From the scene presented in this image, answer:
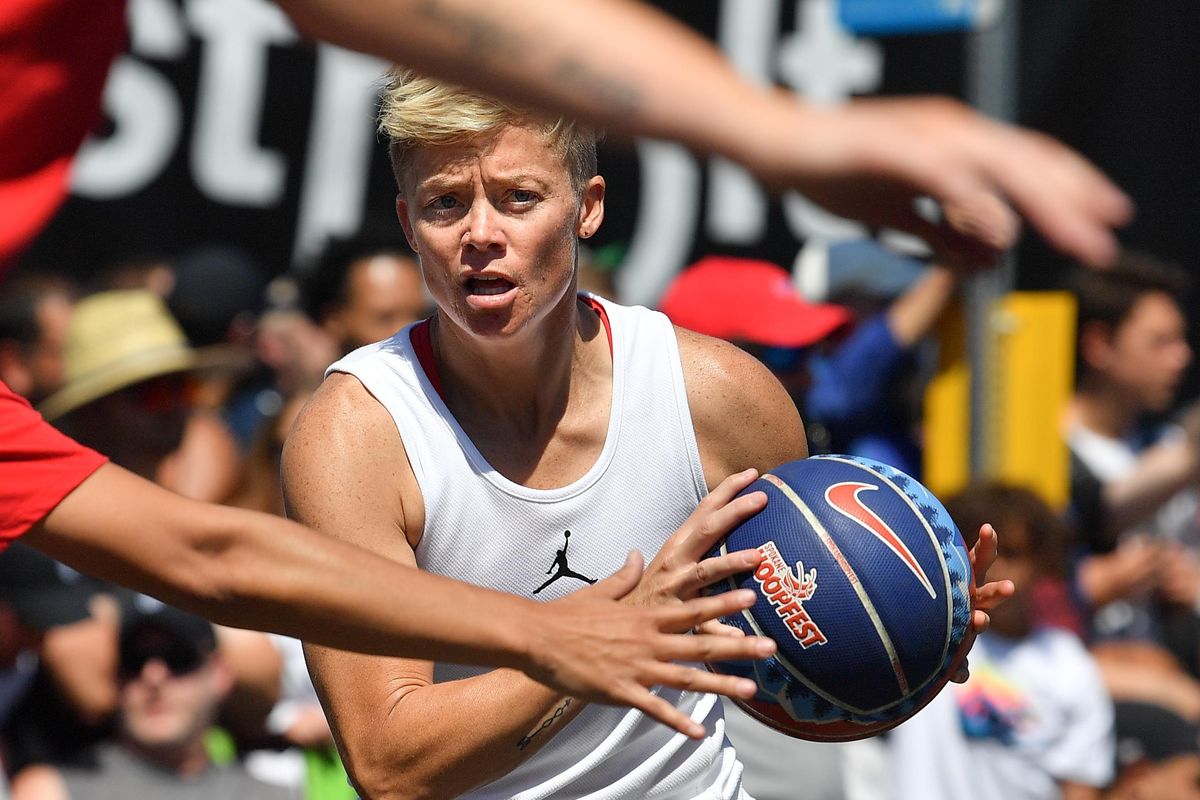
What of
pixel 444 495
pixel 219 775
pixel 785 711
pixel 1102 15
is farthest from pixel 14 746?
pixel 1102 15

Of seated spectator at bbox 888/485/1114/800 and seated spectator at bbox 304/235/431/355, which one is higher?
seated spectator at bbox 304/235/431/355

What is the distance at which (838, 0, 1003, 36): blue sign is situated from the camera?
5480 millimetres

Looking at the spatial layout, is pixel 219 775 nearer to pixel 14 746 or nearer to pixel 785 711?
pixel 14 746

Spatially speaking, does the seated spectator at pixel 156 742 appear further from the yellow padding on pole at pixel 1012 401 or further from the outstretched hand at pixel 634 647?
the outstretched hand at pixel 634 647

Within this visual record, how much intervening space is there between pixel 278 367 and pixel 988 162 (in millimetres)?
5744

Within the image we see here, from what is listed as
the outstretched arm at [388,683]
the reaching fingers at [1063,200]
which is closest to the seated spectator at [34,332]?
the outstretched arm at [388,683]

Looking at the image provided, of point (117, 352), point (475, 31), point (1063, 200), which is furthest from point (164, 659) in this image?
point (1063, 200)

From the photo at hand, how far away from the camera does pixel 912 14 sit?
18.7ft

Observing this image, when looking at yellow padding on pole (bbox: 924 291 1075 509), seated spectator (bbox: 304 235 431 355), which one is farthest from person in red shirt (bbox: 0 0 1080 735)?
yellow padding on pole (bbox: 924 291 1075 509)

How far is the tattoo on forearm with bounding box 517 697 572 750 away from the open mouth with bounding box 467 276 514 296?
0.84 metres

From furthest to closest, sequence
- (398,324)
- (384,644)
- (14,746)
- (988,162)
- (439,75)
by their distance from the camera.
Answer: (398,324), (14,746), (384,644), (439,75), (988,162)

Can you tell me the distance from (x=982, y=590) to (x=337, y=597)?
5.16 feet

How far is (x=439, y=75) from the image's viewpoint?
2256mm

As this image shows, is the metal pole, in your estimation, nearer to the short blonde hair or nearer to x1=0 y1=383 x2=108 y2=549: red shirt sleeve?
the short blonde hair
